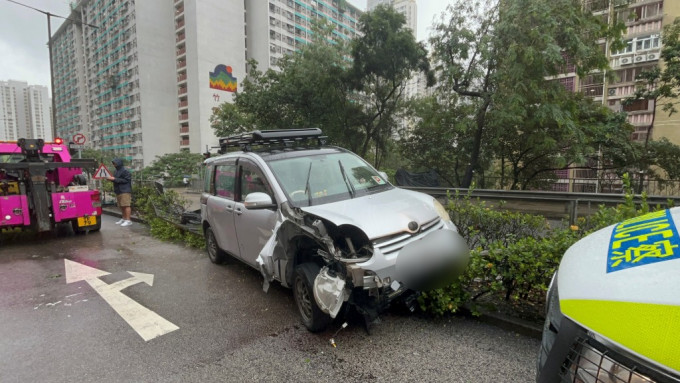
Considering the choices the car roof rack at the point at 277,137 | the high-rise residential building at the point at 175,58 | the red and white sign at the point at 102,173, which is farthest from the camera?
the high-rise residential building at the point at 175,58

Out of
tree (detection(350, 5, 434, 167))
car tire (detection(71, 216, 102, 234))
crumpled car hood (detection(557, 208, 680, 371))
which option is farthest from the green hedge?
tree (detection(350, 5, 434, 167))

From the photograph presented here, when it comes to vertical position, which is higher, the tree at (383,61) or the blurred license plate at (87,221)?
the tree at (383,61)

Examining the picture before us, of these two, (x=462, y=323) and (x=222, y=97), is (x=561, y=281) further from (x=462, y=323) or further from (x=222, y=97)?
(x=222, y=97)

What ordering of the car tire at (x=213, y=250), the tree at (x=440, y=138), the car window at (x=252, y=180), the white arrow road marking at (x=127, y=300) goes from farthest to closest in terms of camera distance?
the tree at (x=440, y=138)
the car tire at (x=213, y=250)
the car window at (x=252, y=180)
the white arrow road marking at (x=127, y=300)

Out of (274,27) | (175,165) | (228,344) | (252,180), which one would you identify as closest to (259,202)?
(252,180)

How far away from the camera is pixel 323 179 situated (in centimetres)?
389

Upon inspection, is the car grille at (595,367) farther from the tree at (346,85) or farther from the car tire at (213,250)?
the tree at (346,85)

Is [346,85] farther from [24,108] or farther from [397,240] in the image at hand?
[24,108]

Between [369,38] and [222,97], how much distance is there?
49.2 m

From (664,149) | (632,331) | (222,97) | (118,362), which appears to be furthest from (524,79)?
(222,97)

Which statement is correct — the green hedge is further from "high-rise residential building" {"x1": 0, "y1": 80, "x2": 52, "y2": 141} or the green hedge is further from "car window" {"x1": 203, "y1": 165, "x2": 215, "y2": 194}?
"high-rise residential building" {"x1": 0, "y1": 80, "x2": 52, "y2": 141}

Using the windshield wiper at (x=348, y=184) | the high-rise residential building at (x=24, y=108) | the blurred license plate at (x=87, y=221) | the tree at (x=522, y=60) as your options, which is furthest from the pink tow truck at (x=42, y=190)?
the high-rise residential building at (x=24, y=108)

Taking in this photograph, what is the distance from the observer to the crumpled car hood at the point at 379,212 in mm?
2914

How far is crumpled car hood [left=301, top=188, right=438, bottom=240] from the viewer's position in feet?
9.56
